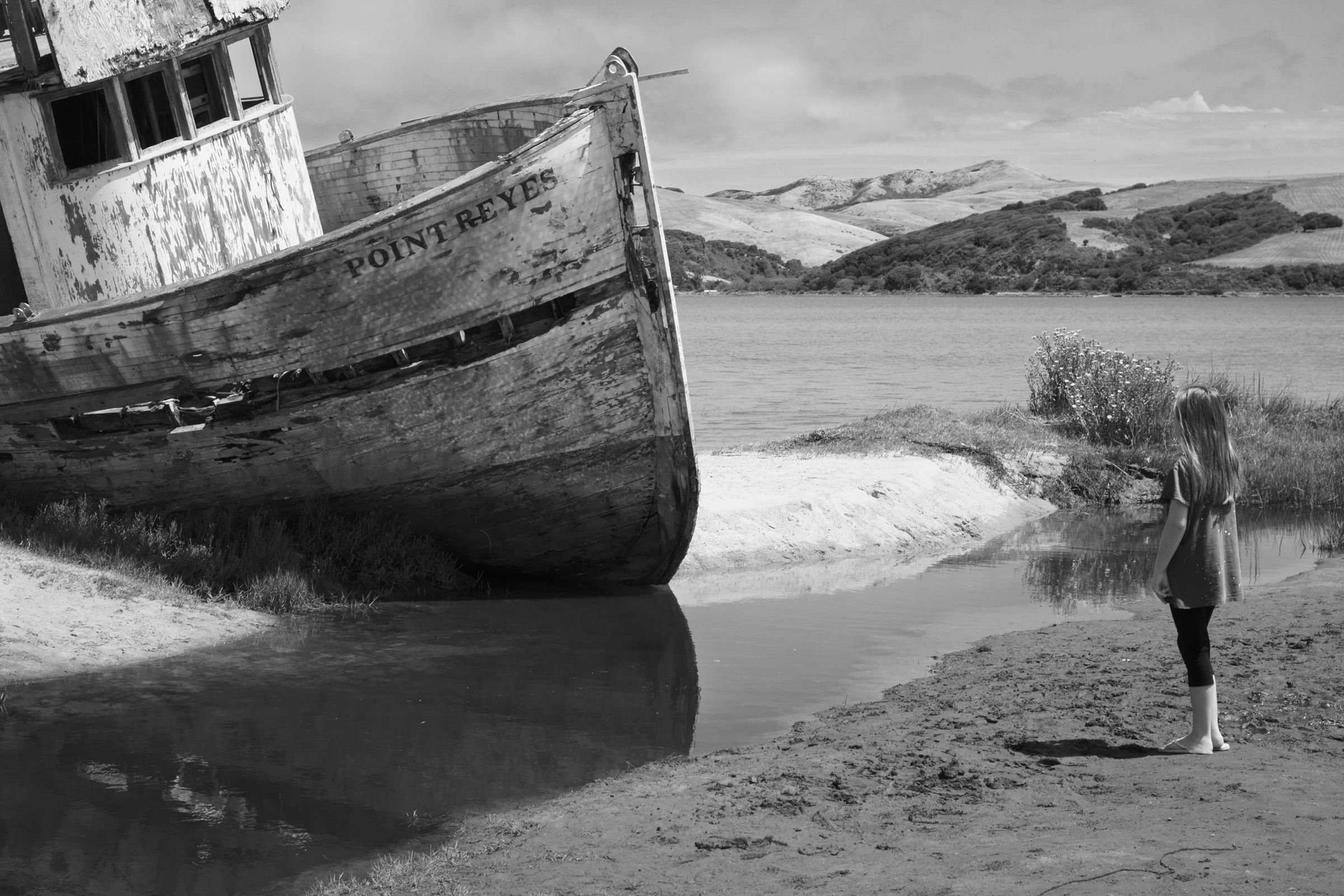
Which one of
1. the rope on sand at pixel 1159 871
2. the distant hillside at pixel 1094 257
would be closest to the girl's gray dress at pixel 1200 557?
the rope on sand at pixel 1159 871

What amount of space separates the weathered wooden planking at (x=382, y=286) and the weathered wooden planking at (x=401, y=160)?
3.16m

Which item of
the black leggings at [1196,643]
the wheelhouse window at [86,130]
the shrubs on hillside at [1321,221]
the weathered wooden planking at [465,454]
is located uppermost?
the wheelhouse window at [86,130]

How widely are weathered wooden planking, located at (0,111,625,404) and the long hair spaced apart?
13.2 feet

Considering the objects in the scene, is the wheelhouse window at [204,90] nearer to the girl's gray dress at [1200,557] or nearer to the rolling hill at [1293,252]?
the girl's gray dress at [1200,557]

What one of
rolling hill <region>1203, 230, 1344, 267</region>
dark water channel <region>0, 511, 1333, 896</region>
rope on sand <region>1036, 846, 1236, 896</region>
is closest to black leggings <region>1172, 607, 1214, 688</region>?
rope on sand <region>1036, 846, 1236, 896</region>

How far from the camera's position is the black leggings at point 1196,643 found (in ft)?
15.4

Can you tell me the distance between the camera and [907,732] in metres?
5.30

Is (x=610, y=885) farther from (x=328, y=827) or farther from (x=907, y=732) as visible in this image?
(x=907, y=732)

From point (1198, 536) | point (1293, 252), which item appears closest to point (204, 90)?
point (1198, 536)

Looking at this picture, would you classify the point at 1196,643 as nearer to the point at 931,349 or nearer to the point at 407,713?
the point at 407,713

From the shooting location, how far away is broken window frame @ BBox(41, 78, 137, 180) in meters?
8.13

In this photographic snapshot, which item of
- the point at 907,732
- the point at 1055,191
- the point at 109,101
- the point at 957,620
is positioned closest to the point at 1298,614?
the point at 957,620

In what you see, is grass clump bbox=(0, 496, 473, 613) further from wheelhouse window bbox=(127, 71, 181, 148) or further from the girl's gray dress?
the girl's gray dress

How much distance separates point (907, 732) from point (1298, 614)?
2974 millimetres
